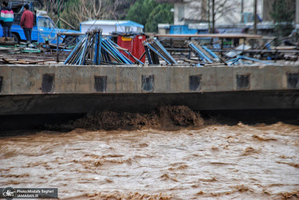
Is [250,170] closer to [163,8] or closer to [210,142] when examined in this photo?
[210,142]

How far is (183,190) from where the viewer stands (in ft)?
13.8

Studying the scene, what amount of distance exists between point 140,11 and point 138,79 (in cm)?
3592

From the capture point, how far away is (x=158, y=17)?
41656mm

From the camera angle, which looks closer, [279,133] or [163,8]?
[279,133]

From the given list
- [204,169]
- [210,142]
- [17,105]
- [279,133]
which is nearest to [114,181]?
[204,169]

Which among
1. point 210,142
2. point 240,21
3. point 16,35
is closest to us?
point 210,142

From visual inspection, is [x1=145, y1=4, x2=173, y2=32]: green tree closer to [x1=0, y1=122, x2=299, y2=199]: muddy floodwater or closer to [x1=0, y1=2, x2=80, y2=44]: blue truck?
[x1=0, y1=2, x2=80, y2=44]: blue truck

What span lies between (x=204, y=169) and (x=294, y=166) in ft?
3.80

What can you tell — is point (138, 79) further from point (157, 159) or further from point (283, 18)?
point (283, 18)
